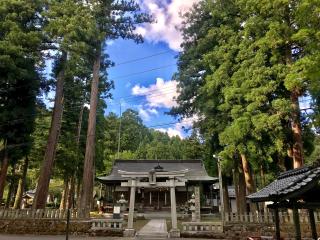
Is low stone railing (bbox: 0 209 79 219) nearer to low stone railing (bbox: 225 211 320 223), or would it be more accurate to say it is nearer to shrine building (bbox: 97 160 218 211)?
low stone railing (bbox: 225 211 320 223)

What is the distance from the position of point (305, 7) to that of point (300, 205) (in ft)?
14.6

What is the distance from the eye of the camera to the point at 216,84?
16641 mm

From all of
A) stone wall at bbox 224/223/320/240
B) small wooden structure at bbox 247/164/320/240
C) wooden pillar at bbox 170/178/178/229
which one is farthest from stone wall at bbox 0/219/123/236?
small wooden structure at bbox 247/164/320/240

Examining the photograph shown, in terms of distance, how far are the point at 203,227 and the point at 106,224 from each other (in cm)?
420

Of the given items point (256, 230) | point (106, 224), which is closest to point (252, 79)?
point (256, 230)

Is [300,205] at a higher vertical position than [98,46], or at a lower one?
lower

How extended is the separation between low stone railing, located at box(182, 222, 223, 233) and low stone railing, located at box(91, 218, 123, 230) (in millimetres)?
2886

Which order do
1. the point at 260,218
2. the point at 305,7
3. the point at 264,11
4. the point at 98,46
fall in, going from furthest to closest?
the point at 98,46 < the point at 264,11 < the point at 260,218 < the point at 305,7

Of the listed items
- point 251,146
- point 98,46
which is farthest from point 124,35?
point 251,146

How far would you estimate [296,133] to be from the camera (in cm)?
1341

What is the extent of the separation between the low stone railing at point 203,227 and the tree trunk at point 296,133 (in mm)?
4311

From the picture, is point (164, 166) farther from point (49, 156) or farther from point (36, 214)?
point (36, 214)

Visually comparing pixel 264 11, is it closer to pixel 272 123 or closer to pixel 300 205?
pixel 272 123

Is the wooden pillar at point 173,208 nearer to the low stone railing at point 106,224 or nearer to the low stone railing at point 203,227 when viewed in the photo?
the low stone railing at point 203,227
